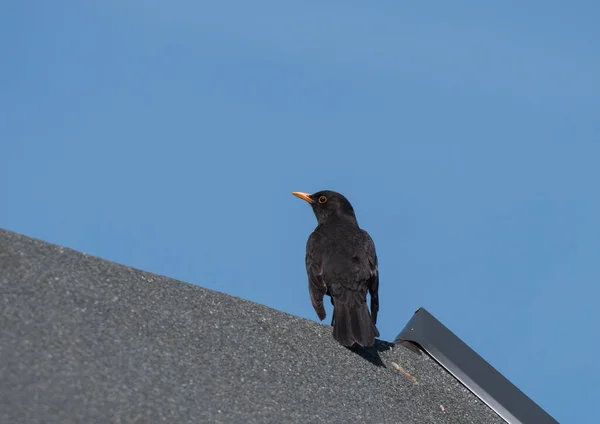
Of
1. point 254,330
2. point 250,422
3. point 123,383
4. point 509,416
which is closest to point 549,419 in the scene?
point 509,416

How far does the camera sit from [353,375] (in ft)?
20.3

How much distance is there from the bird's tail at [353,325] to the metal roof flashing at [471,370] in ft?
0.88

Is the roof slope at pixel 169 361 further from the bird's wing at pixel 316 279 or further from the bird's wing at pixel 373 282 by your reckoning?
the bird's wing at pixel 373 282

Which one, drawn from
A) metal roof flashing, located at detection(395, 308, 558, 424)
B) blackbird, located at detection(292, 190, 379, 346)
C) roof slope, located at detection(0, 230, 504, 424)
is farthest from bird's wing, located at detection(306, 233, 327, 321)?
roof slope, located at detection(0, 230, 504, 424)

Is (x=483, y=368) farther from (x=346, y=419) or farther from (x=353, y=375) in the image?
(x=346, y=419)

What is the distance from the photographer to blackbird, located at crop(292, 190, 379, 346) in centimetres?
727

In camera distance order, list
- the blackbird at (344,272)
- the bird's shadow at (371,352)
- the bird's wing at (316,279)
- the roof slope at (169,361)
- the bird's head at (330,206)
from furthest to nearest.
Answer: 1. the bird's head at (330,206)
2. the bird's wing at (316,279)
3. the blackbird at (344,272)
4. the bird's shadow at (371,352)
5. the roof slope at (169,361)

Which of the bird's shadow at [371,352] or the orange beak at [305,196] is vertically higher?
the orange beak at [305,196]

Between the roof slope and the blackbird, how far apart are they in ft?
1.56

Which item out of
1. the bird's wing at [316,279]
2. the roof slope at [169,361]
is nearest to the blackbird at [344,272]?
the bird's wing at [316,279]

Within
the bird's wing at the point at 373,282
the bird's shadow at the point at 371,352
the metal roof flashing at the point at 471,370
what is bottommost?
the bird's shadow at the point at 371,352

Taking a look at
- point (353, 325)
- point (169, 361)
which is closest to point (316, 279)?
point (353, 325)

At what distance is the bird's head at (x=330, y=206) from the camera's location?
9.31 metres

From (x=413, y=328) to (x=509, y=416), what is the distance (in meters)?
0.81
